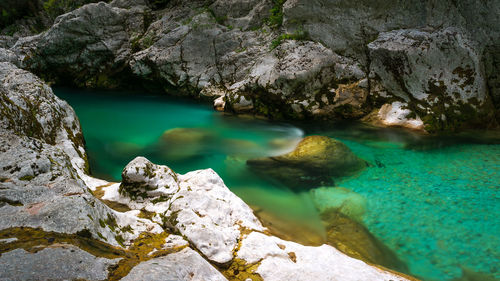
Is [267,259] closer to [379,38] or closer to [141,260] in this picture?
[141,260]

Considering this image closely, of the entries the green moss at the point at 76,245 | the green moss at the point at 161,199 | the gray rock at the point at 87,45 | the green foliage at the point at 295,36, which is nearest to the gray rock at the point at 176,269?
the green moss at the point at 76,245

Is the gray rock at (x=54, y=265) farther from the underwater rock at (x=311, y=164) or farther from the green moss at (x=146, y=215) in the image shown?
the underwater rock at (x=311, y=164)

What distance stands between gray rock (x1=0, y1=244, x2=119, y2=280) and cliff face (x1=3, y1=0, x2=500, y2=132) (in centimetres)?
1174

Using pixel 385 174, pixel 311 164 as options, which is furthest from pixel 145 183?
pixel 385 174

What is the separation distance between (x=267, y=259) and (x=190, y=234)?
3.80 feet

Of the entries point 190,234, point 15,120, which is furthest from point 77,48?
point 190,234

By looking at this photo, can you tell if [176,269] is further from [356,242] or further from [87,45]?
[87,45]

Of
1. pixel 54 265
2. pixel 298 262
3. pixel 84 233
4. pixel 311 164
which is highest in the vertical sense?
pixel 54 265

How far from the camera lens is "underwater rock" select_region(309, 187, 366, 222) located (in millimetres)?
6453

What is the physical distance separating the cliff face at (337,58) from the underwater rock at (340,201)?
6606mm

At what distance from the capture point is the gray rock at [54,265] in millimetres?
2025

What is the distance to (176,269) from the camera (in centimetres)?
268

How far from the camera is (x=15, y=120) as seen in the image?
4875mm

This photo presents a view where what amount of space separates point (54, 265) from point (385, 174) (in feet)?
27.2
